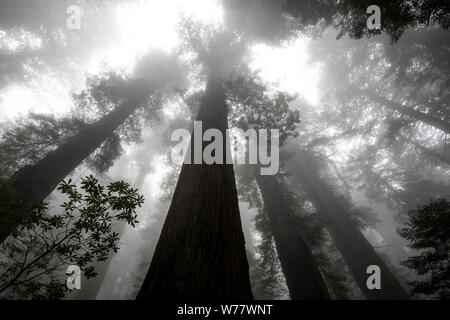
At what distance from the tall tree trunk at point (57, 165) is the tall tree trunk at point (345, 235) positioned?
1013 cm

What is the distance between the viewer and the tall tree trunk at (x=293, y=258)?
6.41 meters

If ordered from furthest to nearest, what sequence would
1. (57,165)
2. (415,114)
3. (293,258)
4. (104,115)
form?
(415,114) < (104,115) < (57,165) < (293,258)

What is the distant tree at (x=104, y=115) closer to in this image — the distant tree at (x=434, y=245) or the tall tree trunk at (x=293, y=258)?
the tall tree trunk at (x=293, y=258)

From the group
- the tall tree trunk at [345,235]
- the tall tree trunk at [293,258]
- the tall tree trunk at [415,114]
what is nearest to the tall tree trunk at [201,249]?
the tall tree trunk at [293,258]

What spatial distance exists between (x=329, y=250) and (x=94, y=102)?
16.8 metres

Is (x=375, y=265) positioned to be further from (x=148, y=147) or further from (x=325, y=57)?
(x=148, y=147)

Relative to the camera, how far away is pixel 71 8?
794 inches

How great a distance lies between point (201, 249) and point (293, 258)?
5.68m

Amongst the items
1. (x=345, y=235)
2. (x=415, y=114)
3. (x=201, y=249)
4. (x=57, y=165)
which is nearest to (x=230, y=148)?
(x=201, y=249)

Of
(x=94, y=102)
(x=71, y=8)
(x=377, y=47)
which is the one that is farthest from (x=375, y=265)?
(x=71, y=8)

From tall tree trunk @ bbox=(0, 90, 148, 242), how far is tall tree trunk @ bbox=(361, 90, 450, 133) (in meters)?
16.3

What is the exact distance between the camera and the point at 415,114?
551 inches

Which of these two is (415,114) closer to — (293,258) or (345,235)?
(345,235)
